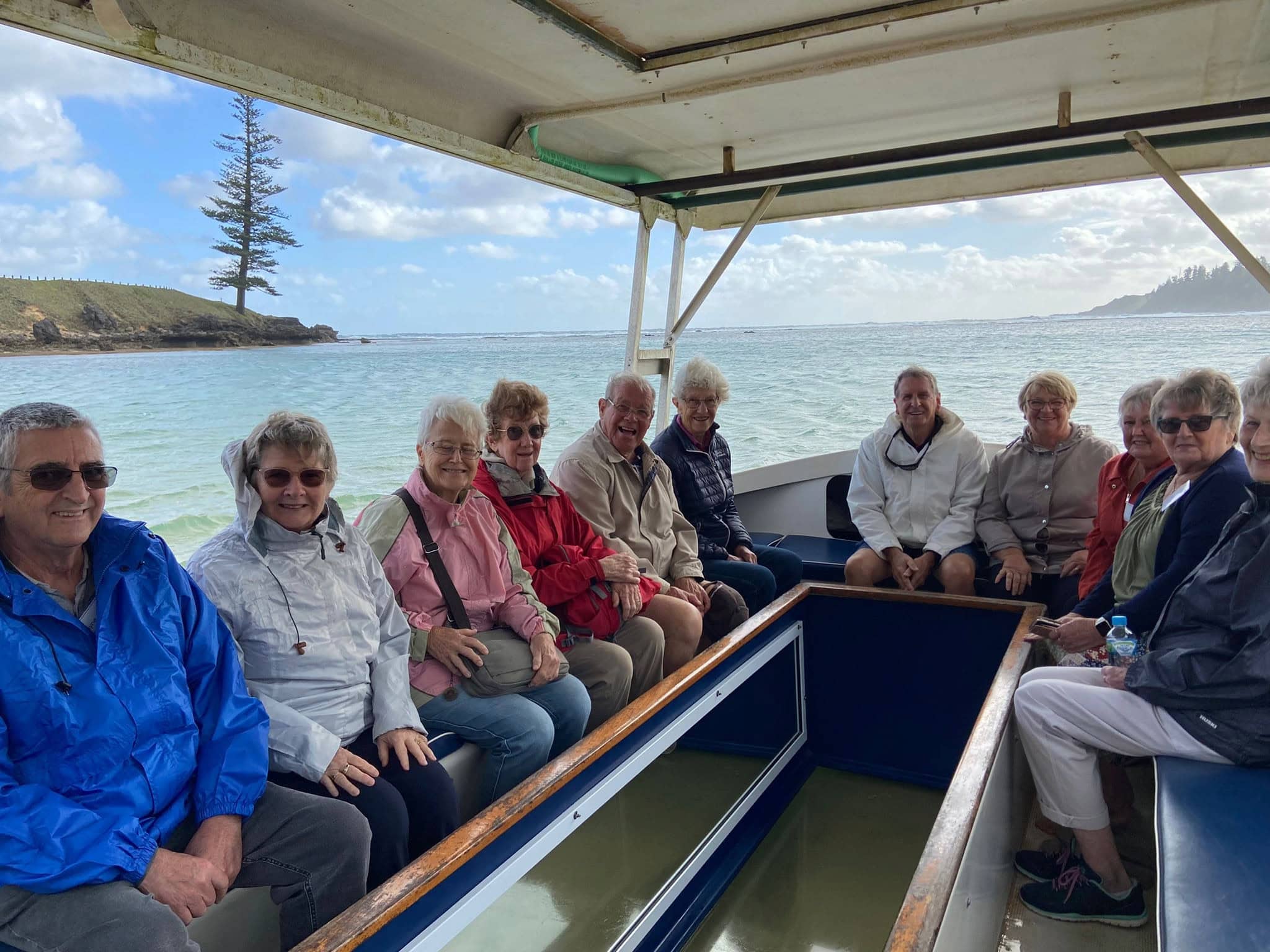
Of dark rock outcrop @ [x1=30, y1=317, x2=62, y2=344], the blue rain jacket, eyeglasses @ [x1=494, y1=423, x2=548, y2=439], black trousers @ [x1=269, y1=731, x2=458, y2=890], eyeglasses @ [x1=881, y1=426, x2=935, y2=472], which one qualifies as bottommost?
black trousers @ [x1=269, y1=731, x2=458, y2=890]

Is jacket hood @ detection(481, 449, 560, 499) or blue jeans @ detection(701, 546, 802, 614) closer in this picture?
jacket hood @ detection(481, 449, 560, 499)

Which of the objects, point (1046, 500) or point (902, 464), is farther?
point (902, 464)

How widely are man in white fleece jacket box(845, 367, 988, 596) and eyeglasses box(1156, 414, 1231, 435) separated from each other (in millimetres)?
1152

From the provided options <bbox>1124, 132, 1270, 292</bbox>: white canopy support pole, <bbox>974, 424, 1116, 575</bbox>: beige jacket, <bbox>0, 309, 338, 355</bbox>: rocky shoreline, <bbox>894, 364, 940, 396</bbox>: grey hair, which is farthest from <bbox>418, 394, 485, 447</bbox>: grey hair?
<bbox>0, 309, 338, 355</bbox>: rocky shoreline

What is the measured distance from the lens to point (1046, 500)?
327cm

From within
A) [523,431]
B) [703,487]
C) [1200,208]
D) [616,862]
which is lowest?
[616,862]

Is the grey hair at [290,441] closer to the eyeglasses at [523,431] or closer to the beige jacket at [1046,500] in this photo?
the eyeglasses at [523,431]

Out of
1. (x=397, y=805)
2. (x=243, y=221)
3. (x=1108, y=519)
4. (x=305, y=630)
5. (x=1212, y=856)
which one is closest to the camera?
(x=1212, y=856)

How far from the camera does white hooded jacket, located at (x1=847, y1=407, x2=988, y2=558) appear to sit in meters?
3.40

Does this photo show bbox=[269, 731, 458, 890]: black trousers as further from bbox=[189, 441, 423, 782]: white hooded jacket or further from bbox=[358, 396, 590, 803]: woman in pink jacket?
bbox=[358, 396, 590, 803]: woman in pink jacket

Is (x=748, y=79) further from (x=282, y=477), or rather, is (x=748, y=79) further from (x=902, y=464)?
(x=282, y=477)

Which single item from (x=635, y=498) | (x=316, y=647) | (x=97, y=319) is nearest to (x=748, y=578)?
(x=635, y=498)

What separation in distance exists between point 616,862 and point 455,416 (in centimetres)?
150

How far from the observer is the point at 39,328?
19.7 ft
